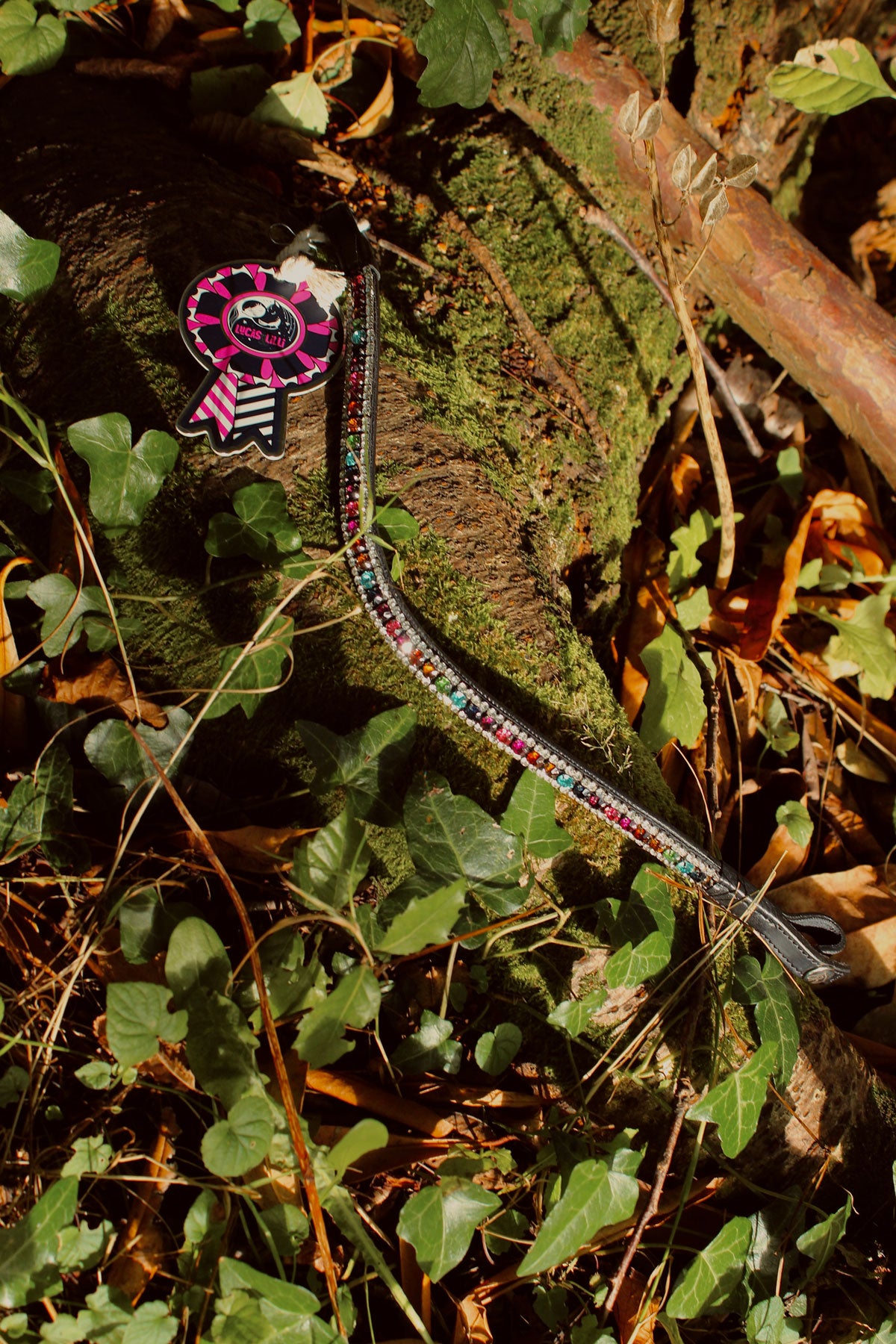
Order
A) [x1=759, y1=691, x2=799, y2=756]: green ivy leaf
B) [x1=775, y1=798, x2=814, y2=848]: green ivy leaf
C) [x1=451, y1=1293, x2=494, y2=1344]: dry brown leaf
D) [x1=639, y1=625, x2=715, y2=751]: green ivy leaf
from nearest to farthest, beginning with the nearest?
[x1=451, y1=1293, x2=494, y2=1344]: dry brown leaf < [x1=639, y1=625, x2=715, y2=751]: green ivy leaf < [x1=775, y1=798, x2=814, y2=848]: green ivy leaf < [x1=759, y1=691, x2=799, y2=756]: green ivy leaf

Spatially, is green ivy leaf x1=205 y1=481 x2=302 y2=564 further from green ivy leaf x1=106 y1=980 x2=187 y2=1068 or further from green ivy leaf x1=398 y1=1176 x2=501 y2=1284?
green ivy leaf x1=398 y1=1176 x2=501 y2=1284

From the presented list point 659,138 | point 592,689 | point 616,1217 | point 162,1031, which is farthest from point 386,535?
point 659,138

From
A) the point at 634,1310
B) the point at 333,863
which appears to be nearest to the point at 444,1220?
the point at 634,1310

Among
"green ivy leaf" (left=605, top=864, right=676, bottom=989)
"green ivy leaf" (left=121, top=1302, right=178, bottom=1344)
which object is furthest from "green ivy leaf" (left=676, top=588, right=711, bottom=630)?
"green ivy leaf" (left=121, top=1302, right=178, bottom=1344)

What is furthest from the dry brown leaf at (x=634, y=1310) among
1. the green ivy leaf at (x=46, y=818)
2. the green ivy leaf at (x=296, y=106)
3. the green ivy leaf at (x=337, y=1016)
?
the green ivy leaf at (x=296, y=106)

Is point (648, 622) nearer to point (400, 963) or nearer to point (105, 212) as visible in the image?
point (400, 963)

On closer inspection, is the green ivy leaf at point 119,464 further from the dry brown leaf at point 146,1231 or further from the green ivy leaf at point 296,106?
the green ivy leaf at point 296,106
